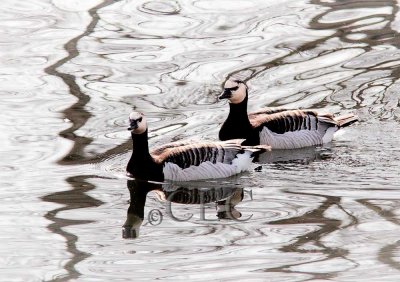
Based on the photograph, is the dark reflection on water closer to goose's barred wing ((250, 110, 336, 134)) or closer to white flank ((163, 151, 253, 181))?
white flank ((163, 151, 253, 181))

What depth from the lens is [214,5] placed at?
69.7 feet

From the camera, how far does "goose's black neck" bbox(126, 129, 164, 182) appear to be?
13.9 metres

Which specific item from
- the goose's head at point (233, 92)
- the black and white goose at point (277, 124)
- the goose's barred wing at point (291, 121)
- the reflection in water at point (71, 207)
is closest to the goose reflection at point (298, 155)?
the black and white goose at point (277, 124)

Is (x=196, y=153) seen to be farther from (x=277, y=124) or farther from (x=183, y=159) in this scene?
(x=277, y=124)

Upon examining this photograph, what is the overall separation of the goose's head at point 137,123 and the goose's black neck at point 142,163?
47mm

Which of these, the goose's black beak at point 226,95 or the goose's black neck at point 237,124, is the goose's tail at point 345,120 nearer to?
the goose's black neck at point 237,124

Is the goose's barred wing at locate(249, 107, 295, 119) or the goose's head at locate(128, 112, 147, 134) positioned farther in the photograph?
the goose's barred wing at locate(249, 107, 295, 119)

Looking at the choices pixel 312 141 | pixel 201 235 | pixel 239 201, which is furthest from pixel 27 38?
pixel 201 235

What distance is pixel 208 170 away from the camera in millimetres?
14250

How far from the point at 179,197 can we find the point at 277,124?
9.39 ft

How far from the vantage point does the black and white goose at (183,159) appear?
1391cm

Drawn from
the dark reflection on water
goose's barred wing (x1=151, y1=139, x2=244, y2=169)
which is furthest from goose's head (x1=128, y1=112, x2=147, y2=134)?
the dark reflection on water

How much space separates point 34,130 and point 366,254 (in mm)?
5919

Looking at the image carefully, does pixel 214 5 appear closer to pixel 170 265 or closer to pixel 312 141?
pixel 312 141
